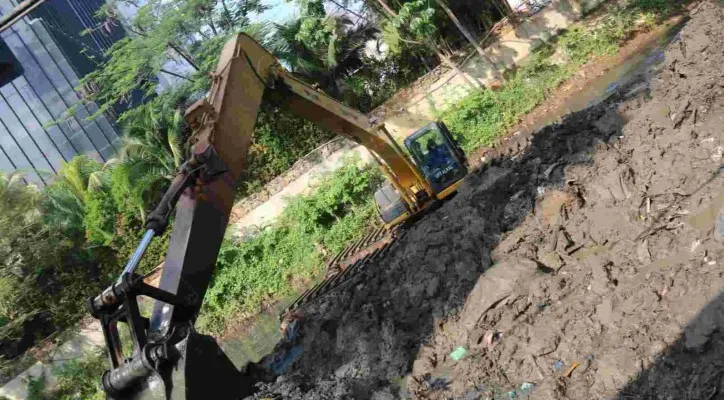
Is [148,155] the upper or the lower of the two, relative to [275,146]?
upper

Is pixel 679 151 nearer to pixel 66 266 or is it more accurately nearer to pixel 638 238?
pixel 638 238

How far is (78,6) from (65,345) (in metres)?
12.1

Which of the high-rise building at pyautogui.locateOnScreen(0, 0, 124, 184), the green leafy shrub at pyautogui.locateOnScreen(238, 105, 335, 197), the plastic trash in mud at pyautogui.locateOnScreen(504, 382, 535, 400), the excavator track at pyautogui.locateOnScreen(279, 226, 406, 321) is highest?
the high-rise building at pyautogui.locateOnScreen(0, 0, 124, 184)

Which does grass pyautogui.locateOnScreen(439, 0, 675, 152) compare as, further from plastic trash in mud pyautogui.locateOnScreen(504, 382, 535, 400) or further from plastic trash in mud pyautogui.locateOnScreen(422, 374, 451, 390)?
plastic trash in mud pyautogui.locateOnScreen(504, 382, 535, 400)

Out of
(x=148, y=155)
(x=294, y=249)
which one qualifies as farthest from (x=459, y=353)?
(x=148, y=155)

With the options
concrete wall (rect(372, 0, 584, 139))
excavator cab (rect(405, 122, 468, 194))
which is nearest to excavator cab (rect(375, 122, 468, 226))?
excavator cab (rect(405, 122, 468, 194))

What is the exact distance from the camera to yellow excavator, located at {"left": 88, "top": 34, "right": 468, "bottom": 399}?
659 cm

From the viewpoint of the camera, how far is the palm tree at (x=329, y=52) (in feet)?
68.2

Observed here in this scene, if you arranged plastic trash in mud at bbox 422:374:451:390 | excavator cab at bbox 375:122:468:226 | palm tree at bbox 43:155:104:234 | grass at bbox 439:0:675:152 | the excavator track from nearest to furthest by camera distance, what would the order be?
1. plastic trash in mud at bbox 422:374:451:390
2. the excavator track
3. excavator cab at bbox 375:122:468:226
4. grass at bbox 439:0:675:152
5. palm tree at bbox 43:155:104:234

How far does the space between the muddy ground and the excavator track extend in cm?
128

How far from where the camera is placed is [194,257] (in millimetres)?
7309

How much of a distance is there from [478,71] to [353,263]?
9.15 metres

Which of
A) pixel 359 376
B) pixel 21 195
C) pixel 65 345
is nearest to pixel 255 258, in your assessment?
pixel 65 345

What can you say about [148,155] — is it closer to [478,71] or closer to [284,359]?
[478,71]
